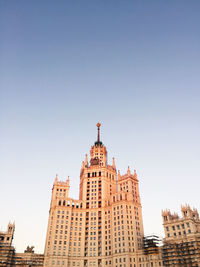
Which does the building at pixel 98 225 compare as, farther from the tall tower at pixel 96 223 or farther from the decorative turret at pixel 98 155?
the decorative turret at pixel 98 155

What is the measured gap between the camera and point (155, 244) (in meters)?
140

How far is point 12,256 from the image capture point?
144625mm

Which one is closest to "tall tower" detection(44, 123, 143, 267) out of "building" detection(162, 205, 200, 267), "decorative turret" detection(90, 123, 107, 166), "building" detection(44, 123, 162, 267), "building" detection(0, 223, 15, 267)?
"building" detection(44, 123, 162, 267)

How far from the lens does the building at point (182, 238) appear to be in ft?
405

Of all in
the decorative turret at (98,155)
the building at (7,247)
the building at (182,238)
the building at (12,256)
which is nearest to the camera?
the building at (182,238)

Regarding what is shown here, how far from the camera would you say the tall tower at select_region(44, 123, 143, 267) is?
→ 463 feet

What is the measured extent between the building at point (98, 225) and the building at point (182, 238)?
7.20 meters

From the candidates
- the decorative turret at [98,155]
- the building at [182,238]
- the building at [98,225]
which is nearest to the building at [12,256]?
the building at [98,225]

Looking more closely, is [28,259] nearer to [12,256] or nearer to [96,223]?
[12,256]

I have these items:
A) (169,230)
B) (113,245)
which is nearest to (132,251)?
(113,245)

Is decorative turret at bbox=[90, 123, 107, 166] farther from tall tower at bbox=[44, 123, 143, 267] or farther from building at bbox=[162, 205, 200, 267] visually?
building at bbox=[162, 205, 200, 267]

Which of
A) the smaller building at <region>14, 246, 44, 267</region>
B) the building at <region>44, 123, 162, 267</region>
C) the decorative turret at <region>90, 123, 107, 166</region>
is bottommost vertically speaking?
the smaller building at <region>14, 246, 44, 267</region>

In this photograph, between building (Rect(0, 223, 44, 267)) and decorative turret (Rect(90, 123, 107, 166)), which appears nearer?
building (Rect(0, 223, 44, 267))

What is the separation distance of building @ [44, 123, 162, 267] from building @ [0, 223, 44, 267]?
8778 millimetres
